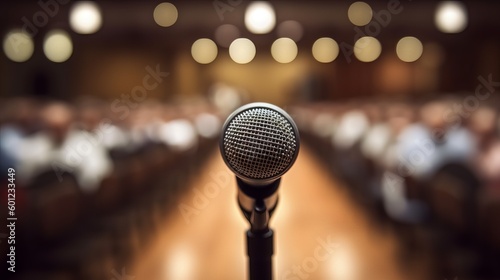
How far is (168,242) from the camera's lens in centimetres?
373

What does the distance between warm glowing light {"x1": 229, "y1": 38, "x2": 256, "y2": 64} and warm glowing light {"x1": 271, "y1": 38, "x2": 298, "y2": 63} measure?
85 centimetres

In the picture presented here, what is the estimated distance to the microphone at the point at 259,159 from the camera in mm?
960

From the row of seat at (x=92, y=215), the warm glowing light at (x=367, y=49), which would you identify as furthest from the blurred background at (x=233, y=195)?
the warm glowing light at (x=367, y=49)

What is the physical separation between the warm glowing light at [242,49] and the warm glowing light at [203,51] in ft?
2.37

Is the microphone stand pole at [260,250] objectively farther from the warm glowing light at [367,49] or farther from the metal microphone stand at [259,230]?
the warm glowing light at [367,49]

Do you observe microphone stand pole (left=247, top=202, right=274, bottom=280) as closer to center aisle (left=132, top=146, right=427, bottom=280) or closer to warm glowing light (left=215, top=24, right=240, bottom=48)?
center aisle (left=132, top=146, right=427, bottom=280)

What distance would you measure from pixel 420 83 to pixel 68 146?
16.4m

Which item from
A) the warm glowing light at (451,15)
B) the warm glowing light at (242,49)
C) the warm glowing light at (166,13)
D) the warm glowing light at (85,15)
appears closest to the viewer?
the warm glowing light at (85,15)

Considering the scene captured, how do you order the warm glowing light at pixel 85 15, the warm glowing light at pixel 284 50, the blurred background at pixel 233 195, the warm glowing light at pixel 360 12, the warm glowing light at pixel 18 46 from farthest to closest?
the warm glowing light at pixel 284 50, the warm glowing light at pixel 18 46, the warm glowing light at pixel 360 12, the warm glowing light at pixel 85 15, the blurred background at pixel 233 195

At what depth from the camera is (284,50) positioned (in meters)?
19.1

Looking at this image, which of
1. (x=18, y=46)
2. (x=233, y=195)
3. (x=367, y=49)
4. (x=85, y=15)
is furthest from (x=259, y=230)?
(x=367, y=49)

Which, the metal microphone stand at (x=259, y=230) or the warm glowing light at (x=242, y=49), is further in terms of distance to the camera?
the warm glowing light at (x=242, y=49)

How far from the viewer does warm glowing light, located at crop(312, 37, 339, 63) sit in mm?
17953

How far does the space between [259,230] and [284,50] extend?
60.5ft
